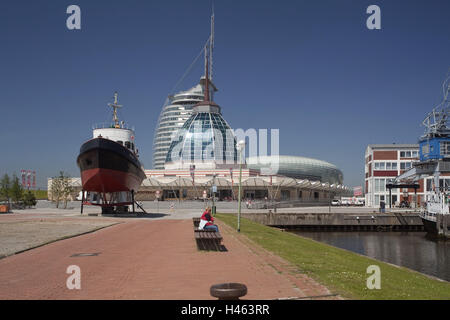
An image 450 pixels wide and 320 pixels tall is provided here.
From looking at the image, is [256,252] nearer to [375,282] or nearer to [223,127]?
[375,282]

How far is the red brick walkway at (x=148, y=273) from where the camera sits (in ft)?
29.1

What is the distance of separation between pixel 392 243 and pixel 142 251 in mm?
28474

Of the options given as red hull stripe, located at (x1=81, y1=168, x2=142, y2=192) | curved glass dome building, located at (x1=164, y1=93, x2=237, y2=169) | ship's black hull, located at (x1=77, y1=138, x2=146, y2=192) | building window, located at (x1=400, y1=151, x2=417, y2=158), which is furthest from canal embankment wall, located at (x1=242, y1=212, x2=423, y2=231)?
curved glass dome building, located at (x1=164, y1=93, x2=237, y2=169)

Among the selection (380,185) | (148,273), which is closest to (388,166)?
(380,185)

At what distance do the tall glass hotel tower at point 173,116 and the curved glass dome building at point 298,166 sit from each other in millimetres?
36483

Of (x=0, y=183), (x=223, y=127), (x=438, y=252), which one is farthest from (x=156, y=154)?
(x=438, y=252)

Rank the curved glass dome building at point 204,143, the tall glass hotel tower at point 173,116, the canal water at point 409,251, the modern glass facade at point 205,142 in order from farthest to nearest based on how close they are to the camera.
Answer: the tall glass hotel tower at point 173,116 < the modern glass facade at point 205,142 < the curved glass dome building at point 204,143 < the canal water at point 409,251

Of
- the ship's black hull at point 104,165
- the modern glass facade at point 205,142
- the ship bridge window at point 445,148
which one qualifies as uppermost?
the modern glass facade at point 205,142

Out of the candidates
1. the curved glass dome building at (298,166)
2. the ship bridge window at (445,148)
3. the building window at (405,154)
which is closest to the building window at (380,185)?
the building window at (405,154)

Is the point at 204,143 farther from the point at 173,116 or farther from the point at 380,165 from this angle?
the point at 380,165

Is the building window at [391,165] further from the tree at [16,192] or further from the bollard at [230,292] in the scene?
the bollard at [230,292]

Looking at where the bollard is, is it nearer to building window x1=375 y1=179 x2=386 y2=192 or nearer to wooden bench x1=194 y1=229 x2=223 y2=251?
wooden bench x1=194 y1=229 x2=223 y2=251

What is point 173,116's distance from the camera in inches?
7628

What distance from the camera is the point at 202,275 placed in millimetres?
10695
